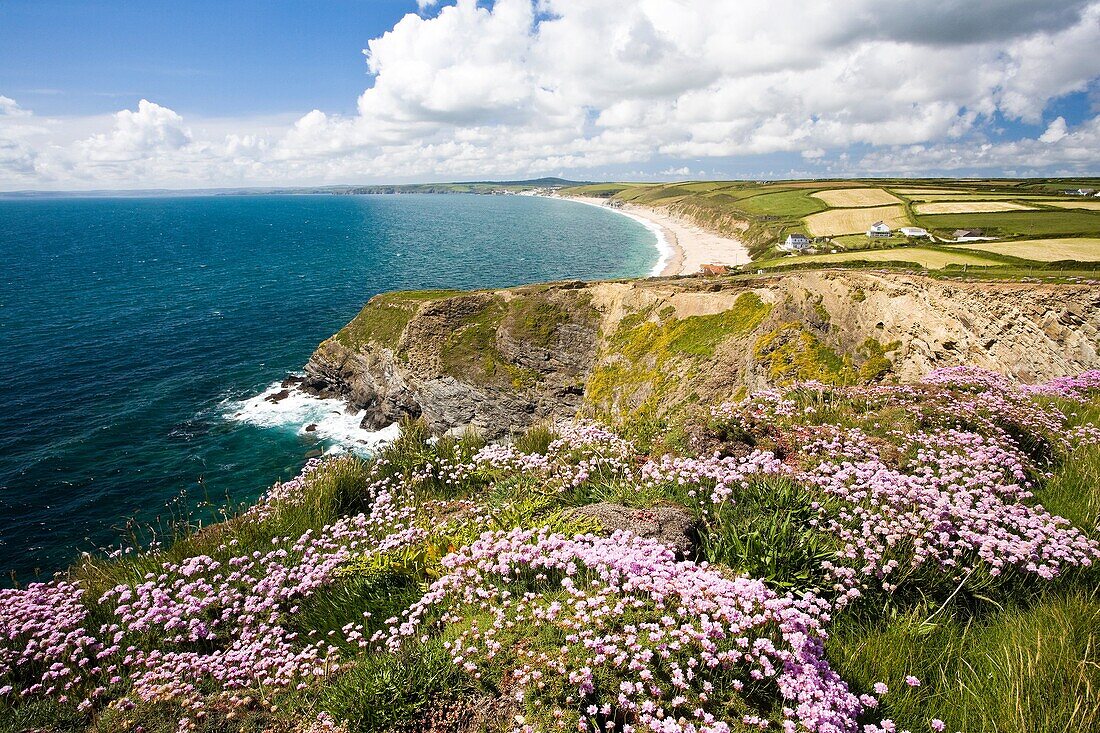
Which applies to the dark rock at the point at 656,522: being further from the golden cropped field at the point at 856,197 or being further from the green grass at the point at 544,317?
the golden cropped field at the point at 856,197

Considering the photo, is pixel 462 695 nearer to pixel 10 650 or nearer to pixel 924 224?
pixel 10 650

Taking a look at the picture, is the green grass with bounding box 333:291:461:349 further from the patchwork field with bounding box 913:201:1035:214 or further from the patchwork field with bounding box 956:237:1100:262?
the patchwork field with bounding box 913:201:1035:214

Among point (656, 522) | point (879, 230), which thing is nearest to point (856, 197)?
point (879, 230)

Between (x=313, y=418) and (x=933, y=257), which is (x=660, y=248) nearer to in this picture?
(x=933, y=257)

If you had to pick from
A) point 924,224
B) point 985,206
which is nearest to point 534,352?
point 924,224

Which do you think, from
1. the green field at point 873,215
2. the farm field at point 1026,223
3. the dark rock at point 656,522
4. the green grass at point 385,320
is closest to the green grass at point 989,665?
the dark rock at point 656,522
